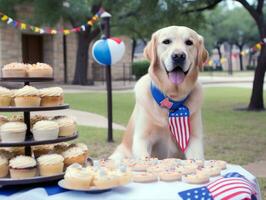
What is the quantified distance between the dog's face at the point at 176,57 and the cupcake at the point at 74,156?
0.96m

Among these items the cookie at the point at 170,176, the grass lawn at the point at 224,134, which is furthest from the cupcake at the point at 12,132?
the grass lawn at the point at 224,134

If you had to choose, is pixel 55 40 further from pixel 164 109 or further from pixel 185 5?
pixel 164 109

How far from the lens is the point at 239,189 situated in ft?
8.00

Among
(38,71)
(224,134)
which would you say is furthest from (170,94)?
(224,134)

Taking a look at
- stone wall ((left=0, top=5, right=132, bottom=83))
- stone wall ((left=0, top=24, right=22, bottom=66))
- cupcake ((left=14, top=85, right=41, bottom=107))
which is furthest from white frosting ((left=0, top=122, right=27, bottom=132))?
stone wall ((left=0, top=24, right=22, bottom=66))

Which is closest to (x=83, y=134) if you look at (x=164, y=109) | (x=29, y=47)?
(x=164, y=109)

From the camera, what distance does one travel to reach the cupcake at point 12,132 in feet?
8.41

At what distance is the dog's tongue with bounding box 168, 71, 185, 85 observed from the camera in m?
3.39

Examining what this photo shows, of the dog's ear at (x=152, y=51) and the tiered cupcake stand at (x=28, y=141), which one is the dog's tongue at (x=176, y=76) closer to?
the dog's ear at (x=152, y=51)

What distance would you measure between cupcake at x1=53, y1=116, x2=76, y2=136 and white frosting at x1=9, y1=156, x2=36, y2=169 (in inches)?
11.0

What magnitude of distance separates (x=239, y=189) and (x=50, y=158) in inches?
41.7

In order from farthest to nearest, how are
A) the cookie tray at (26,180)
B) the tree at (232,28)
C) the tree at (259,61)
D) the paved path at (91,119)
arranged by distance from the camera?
the tree at (232,28)
the tree at (259,61)
the paved path at (91,119)
the cookie tray at (26,180)

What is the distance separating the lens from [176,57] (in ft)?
10.8

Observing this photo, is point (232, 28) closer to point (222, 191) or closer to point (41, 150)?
point (41, 150)
